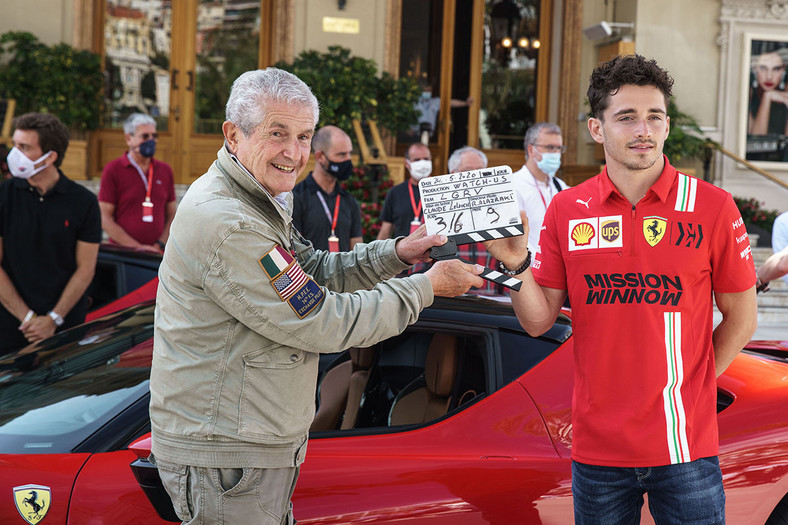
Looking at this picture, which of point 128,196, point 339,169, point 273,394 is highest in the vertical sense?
point 339,169

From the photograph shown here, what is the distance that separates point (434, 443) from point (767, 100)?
41.0ft

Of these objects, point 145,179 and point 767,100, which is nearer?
point 145,179

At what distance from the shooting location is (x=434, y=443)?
8.99ft

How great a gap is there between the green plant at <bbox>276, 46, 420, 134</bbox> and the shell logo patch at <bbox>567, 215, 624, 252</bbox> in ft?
28.4

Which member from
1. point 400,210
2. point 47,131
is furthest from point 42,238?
point 400,210

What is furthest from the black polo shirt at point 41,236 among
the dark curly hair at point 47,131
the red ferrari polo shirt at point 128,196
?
the red ferrari polo shirt at point 128,196

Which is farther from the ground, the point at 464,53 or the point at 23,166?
the point at 464,53

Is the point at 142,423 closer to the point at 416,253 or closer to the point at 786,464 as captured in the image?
the point at 416,253

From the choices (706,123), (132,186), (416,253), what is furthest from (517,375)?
(706,123)

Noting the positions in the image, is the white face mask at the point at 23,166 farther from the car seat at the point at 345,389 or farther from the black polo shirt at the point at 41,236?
the car seat at the point at 345,389

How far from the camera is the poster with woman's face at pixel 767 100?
13.3 m

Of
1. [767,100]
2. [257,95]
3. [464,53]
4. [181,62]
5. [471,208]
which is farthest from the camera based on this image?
[464,53]

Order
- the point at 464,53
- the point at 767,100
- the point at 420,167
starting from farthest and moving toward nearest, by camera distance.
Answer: the point at 464,53
the point at 767,100
the point at 420,167

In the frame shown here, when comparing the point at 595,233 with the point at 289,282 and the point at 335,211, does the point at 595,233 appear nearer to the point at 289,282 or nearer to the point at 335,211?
the point at 289,282
